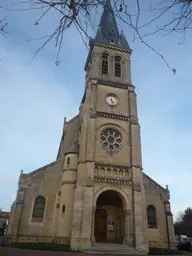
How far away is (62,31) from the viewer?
8.98ft

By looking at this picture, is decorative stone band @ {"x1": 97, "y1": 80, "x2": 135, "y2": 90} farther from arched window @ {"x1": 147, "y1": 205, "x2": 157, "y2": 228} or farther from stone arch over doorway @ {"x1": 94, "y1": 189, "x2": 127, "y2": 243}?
arched window @ {"x1": 147, "y1": 205, "x2": 157, "y2": 228}

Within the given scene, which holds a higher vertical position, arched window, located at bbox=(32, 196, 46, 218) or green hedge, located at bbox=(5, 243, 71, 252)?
arched window, located at bbox=(32, 196, 46, 218)

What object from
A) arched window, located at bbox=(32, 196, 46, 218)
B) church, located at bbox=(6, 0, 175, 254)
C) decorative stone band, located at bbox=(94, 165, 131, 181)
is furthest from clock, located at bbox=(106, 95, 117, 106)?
arched window, located at bbox=(32, 196, 46, 218)

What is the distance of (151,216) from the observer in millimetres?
21062

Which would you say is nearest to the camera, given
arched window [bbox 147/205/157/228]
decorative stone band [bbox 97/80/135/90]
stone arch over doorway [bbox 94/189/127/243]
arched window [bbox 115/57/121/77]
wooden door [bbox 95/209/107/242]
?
stone arch over doorway [bbox 94/189/127/243]

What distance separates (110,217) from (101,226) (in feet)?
3.79

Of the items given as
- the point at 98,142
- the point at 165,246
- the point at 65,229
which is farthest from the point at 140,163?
the point at 65,229

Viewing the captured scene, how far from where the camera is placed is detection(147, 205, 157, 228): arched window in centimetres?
2061

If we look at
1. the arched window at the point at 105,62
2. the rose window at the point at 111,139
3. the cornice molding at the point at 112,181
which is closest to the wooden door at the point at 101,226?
the cornice molding at the point at 112,181

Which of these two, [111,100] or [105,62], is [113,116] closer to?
[111,100]

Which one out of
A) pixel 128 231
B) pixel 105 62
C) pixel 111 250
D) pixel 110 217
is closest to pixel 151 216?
pixel 110 217

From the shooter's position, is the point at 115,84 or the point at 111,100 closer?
the point at 111,100

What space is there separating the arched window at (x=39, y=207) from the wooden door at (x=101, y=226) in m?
5.07

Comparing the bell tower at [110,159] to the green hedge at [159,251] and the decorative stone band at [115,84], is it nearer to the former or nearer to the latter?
the decorative stone band at [115,84]
